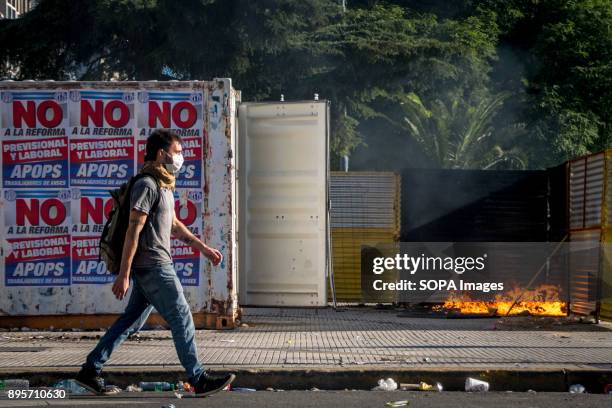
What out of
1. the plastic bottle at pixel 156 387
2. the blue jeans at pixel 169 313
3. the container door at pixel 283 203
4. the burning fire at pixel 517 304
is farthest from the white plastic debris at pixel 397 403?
the burning fire at pixel 517 304

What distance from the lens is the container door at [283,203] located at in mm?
12867

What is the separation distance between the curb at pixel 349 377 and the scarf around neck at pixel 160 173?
160 cm

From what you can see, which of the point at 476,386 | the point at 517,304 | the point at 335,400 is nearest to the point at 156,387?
the point at 335,400

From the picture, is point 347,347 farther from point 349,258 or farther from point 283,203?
point 349,258

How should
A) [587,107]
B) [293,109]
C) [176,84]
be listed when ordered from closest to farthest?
[176,84], [293,109], [587,107]

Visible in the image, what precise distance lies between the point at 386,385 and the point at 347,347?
6.22 ft

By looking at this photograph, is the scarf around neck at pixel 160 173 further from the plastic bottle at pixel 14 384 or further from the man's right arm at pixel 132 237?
the plastic bottle at pixel 14 384

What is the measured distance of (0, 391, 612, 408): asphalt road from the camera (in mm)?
7293

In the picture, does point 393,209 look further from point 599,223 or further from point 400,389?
point 400,389

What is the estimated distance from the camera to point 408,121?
44000mm

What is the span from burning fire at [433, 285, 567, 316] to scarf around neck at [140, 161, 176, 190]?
7556mm

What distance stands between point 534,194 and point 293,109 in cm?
470

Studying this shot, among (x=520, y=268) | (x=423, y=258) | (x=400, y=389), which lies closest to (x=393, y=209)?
Answer: (x=423, y=258)

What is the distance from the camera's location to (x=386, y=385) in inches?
323
